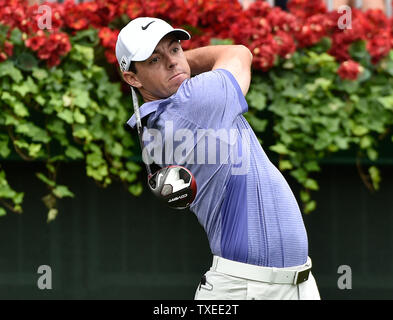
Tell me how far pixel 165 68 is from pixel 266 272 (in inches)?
37.6

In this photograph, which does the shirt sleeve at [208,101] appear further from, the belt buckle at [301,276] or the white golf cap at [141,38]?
the belt buckle at [301,276]

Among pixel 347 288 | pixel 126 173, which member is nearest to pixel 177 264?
pixel 126 173

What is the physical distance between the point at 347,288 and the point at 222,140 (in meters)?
2.81

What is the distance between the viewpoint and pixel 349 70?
5148 mm

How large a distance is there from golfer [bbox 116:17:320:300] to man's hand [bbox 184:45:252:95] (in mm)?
52

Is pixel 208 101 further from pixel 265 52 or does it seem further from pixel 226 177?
pixel 265 52

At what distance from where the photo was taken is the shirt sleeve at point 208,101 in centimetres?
318

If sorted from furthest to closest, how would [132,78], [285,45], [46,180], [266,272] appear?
[46,180] < [285,45] < [132,78] < [266,272]

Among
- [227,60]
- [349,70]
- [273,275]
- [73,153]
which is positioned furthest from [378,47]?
[273,275]

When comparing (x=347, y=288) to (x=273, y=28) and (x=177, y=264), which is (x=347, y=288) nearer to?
(x=177, y=264)

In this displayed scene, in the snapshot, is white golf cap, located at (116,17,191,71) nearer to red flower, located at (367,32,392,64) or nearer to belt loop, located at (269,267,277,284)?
belt loop, located at (269,267,277,284)

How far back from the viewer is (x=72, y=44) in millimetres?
5203

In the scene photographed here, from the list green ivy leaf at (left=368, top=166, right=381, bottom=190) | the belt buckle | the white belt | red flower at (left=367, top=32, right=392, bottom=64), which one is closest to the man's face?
the white belt

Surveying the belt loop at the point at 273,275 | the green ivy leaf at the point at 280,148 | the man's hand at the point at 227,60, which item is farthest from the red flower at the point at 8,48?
the belt loop at the point at 273,275
